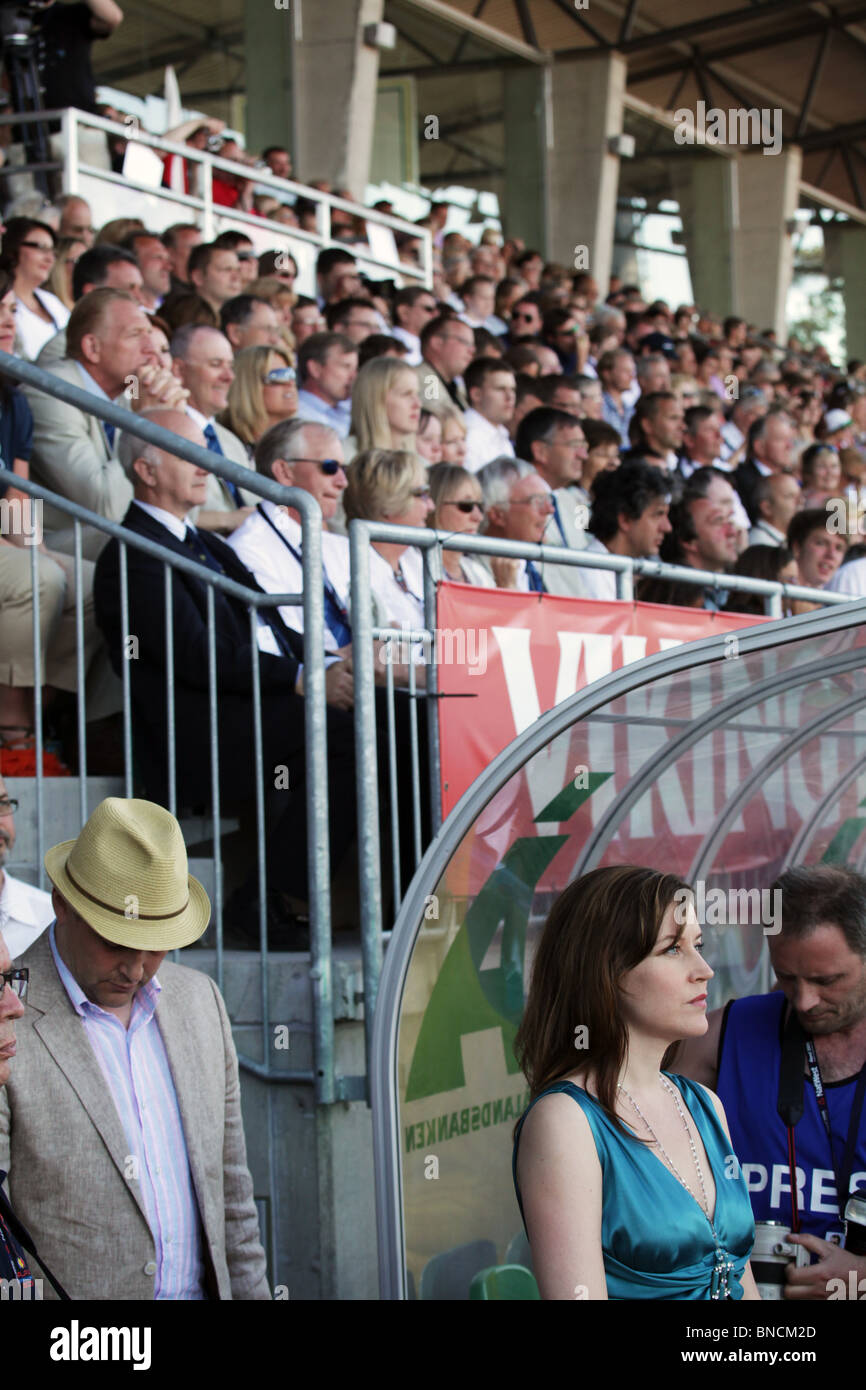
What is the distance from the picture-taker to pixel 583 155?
86.4ft

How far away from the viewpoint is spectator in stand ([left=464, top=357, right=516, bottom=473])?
33.8 ft

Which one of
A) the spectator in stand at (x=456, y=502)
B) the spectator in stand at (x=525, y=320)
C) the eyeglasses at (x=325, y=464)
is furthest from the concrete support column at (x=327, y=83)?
the eyeglasses at (x=325, y=464)

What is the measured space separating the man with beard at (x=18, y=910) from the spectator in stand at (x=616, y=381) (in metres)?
10.2

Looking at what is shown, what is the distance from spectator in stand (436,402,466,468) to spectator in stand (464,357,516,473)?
4.25ft

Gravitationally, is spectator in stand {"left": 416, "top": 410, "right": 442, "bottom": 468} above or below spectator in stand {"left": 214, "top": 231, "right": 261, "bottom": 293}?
below

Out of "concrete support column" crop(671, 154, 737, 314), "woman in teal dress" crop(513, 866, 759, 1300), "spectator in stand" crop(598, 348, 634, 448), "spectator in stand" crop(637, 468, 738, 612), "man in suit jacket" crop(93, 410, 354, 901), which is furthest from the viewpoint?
"concrete support column" crop(671, 154, 737, 314)

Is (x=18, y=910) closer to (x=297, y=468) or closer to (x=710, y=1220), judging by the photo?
(x=710, y=1220)

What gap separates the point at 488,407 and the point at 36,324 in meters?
3.00

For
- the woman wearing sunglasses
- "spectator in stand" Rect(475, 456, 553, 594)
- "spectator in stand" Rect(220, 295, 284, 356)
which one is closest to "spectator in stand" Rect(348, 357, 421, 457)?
the woman wearing sunglasses

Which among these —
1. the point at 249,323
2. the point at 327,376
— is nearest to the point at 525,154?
the point at 249,323

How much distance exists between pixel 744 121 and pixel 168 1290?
1163 inches

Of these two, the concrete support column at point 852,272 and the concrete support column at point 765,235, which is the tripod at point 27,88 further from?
the concrete support column at point 852,272

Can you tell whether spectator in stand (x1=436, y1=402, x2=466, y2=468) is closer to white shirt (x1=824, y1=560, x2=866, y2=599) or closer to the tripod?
white shirt (x1=824, y1=560, x2=866, y2=599)
